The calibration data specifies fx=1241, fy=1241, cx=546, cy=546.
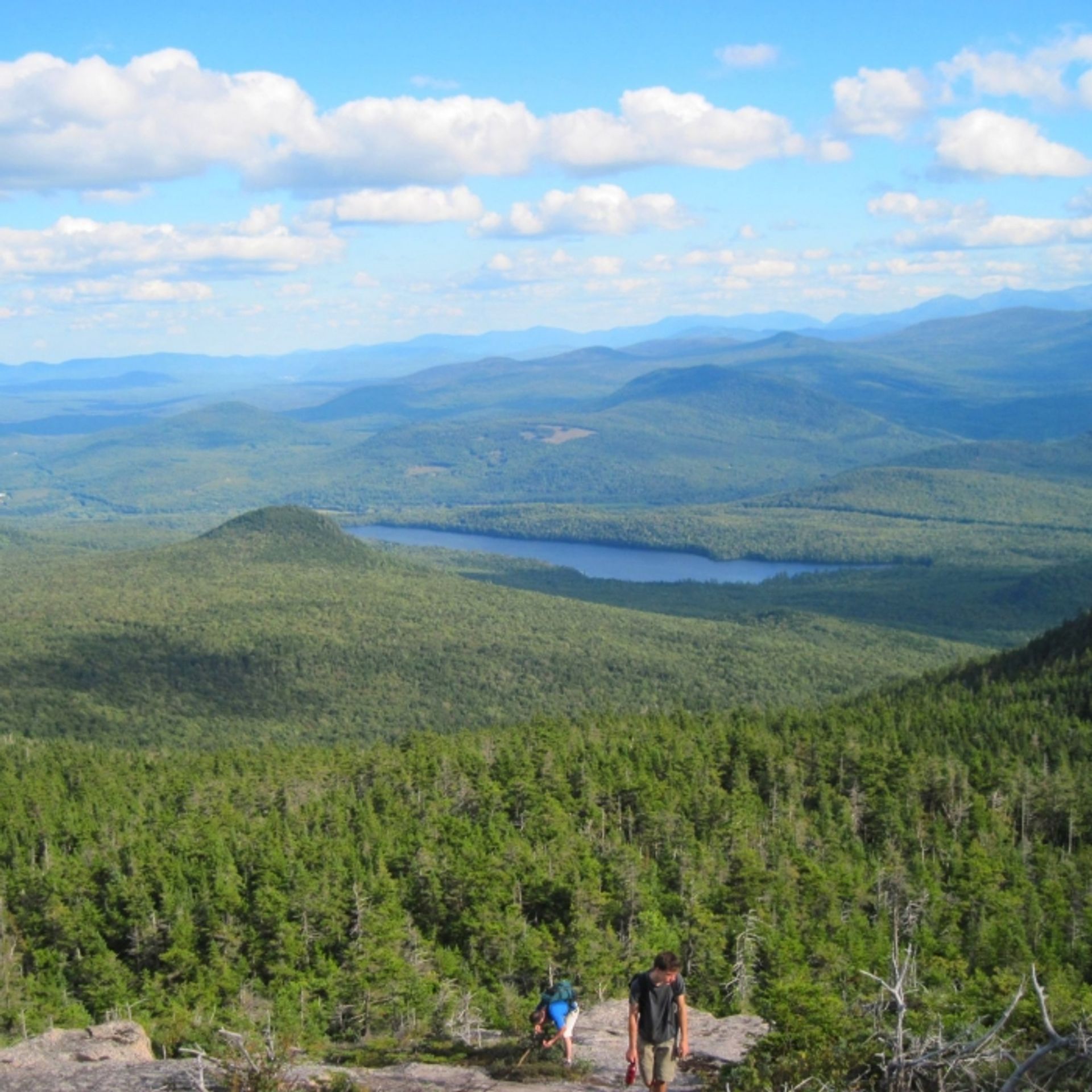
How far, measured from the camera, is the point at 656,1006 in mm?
22250

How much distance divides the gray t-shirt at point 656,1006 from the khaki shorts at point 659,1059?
0.13m

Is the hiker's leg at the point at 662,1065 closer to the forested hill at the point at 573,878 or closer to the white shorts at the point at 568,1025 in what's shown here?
the forested hill at the point at 573,878

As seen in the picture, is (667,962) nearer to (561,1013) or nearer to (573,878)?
(561,1013)

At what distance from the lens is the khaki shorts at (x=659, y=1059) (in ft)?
73.8

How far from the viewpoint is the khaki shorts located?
73.8 ft

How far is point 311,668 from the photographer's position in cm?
14938

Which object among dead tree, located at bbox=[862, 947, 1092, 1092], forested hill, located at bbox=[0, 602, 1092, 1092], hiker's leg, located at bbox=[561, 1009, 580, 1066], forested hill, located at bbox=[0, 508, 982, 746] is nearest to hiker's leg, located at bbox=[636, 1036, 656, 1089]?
forested hill, located at bbox=[0, 602, 1092, 1092]

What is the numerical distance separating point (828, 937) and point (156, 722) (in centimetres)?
9309

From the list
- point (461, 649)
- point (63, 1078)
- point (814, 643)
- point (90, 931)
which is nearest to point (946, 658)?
point (814, 643)

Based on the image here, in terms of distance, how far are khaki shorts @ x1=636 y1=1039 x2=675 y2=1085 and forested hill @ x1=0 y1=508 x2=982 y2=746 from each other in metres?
95.0

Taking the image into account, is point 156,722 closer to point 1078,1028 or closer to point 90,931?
point 90,931

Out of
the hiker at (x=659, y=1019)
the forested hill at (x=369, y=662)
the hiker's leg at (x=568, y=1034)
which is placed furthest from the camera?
the forested hill at (x=369, y=662)

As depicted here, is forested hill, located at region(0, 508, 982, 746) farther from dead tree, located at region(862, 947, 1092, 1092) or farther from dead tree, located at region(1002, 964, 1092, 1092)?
dead tree, located at region(1002, 964, 1092, 1092)

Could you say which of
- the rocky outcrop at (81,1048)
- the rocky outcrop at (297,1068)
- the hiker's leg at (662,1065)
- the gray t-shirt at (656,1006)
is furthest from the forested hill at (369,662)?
the gray t-shirt at (656,1006)
